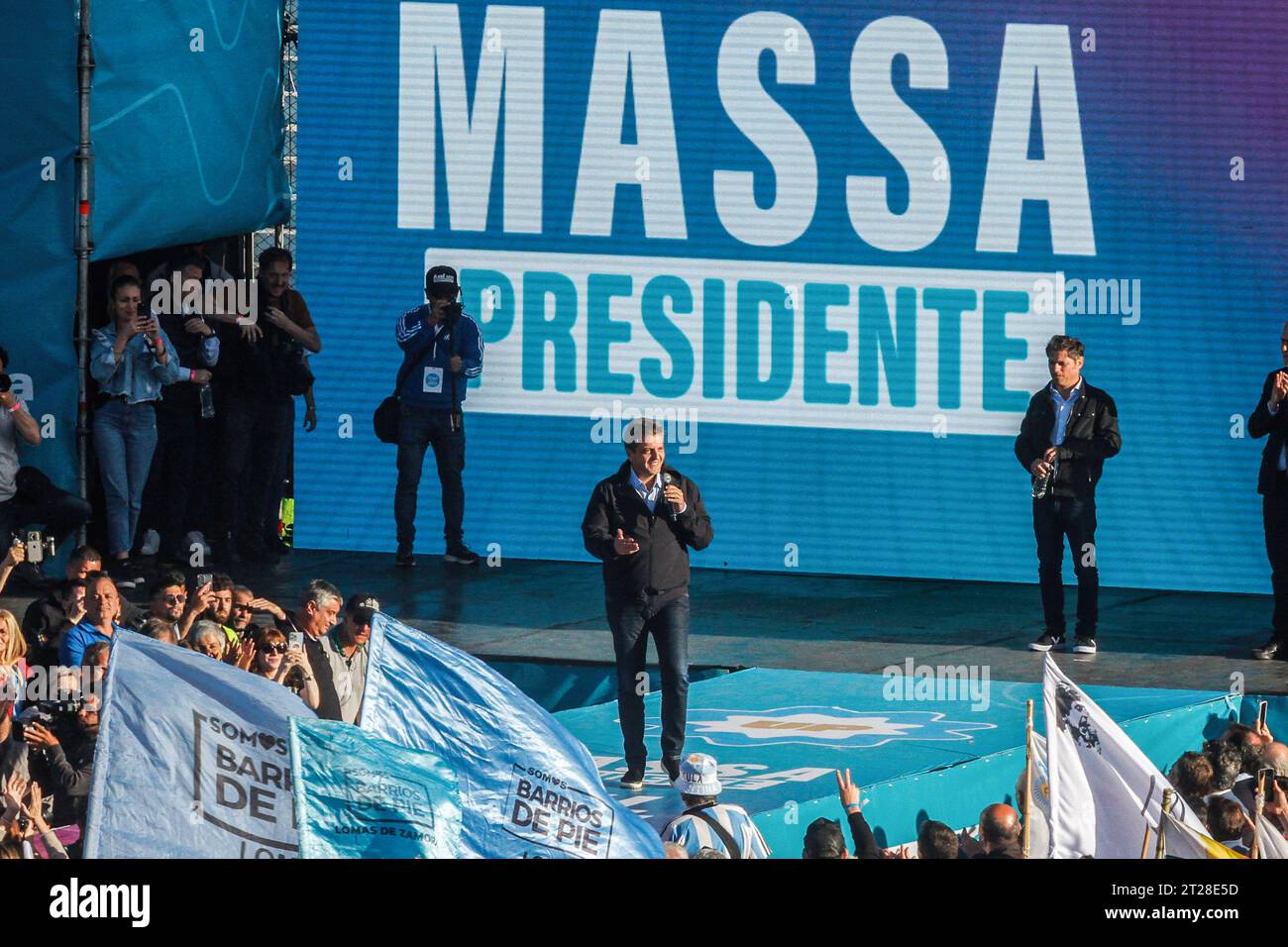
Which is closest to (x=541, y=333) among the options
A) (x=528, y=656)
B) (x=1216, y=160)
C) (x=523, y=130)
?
(x=523, y=130)

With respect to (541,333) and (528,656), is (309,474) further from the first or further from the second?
(528,656)

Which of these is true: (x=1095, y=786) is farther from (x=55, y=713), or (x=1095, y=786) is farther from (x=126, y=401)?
(x=126, y=401)

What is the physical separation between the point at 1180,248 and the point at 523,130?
14.6 ft

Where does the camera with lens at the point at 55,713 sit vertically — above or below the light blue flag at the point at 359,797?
below

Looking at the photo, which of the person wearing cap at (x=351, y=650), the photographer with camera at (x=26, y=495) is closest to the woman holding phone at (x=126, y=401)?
the photographer with camera at (x=26, y=495)

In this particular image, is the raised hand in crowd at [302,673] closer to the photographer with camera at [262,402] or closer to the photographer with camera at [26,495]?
the photographer with camera at [26,495]

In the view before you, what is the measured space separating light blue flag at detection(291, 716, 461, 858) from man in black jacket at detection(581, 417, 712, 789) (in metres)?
4.25

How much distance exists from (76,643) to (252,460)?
5.11 meters

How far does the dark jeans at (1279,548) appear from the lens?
11633 millimetres

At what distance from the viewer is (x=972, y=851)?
803cm

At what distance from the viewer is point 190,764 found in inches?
223

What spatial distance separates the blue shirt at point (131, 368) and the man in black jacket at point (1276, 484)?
6.39 m

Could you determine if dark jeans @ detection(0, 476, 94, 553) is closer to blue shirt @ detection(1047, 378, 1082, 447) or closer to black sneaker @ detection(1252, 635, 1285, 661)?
blue shirt @ detection(1047, 378, 1082, 447)

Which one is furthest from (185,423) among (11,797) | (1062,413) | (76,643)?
(11,797)
